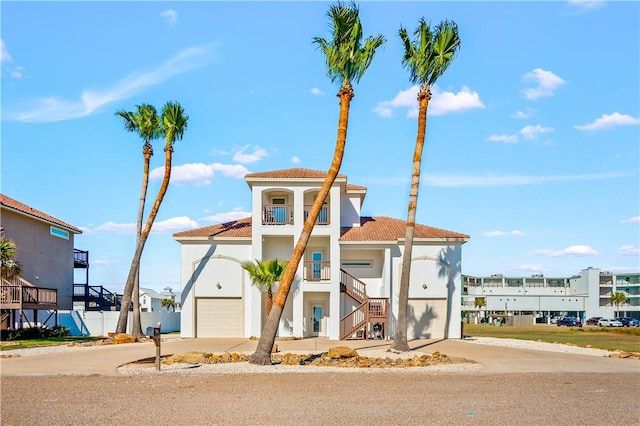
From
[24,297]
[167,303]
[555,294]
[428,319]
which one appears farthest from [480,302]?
[24,297]

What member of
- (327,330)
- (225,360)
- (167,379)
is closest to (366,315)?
(327,330)

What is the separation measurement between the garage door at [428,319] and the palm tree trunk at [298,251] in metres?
16.7

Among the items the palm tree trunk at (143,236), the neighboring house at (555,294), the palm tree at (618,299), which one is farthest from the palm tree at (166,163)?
the palm tree at (618,299)

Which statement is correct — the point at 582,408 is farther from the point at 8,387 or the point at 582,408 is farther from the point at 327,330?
the point at 327,330

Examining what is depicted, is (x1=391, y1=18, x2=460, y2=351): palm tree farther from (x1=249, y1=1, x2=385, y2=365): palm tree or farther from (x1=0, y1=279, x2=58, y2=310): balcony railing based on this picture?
(x1=0, y1=279, x2=58, y2=310): balcony railing

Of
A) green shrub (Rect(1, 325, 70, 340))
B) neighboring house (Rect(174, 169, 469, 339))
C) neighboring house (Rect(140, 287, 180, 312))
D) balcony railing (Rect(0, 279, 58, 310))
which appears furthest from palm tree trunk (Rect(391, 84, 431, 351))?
neighboring house (Rect(140, 287, 180, 312))

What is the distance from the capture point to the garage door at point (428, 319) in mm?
37781

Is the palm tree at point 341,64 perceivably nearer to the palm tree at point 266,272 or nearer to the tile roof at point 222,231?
the palm tree at point 266,272

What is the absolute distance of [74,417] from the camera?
12.3 meters

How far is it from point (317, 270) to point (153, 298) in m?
47.6

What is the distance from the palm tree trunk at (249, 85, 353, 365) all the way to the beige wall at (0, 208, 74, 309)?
24.3 meters

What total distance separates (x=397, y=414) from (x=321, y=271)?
25358 millimetres

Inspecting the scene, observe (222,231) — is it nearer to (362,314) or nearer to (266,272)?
(266,272)

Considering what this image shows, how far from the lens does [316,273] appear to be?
125 ft
